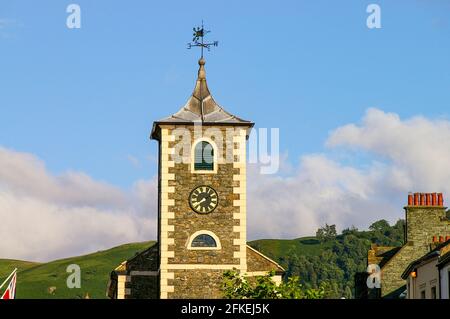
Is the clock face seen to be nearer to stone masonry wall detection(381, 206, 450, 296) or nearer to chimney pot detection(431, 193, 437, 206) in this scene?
stone masonry wall detection(381, 206, 450, 296)

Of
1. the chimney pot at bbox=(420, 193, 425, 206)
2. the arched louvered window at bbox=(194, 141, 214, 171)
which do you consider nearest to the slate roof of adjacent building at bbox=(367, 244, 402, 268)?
the chimney pot at bbox=(420, 193, 425, 206)

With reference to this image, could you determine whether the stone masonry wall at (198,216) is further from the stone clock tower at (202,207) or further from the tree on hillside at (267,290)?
the tree on hillside at (267,290)

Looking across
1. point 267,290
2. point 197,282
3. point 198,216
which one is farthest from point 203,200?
point 267,290

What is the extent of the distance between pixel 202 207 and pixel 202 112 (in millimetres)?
4940

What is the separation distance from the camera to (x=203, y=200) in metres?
56.6

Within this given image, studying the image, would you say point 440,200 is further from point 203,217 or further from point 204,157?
point 203,217

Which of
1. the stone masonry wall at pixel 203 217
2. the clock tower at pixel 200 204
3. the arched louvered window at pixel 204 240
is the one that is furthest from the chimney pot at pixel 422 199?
the arched louvered window at pixel 204 240

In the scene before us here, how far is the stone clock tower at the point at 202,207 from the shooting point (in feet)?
184

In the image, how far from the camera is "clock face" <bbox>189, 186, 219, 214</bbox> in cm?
5653

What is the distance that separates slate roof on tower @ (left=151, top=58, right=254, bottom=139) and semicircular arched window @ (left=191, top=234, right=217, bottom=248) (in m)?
5.26

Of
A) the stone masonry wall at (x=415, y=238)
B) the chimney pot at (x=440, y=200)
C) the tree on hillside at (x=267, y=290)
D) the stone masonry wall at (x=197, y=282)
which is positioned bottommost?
the tree on hillside at (x=267, y=290)

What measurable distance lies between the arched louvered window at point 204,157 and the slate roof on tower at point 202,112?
1.20 meters
